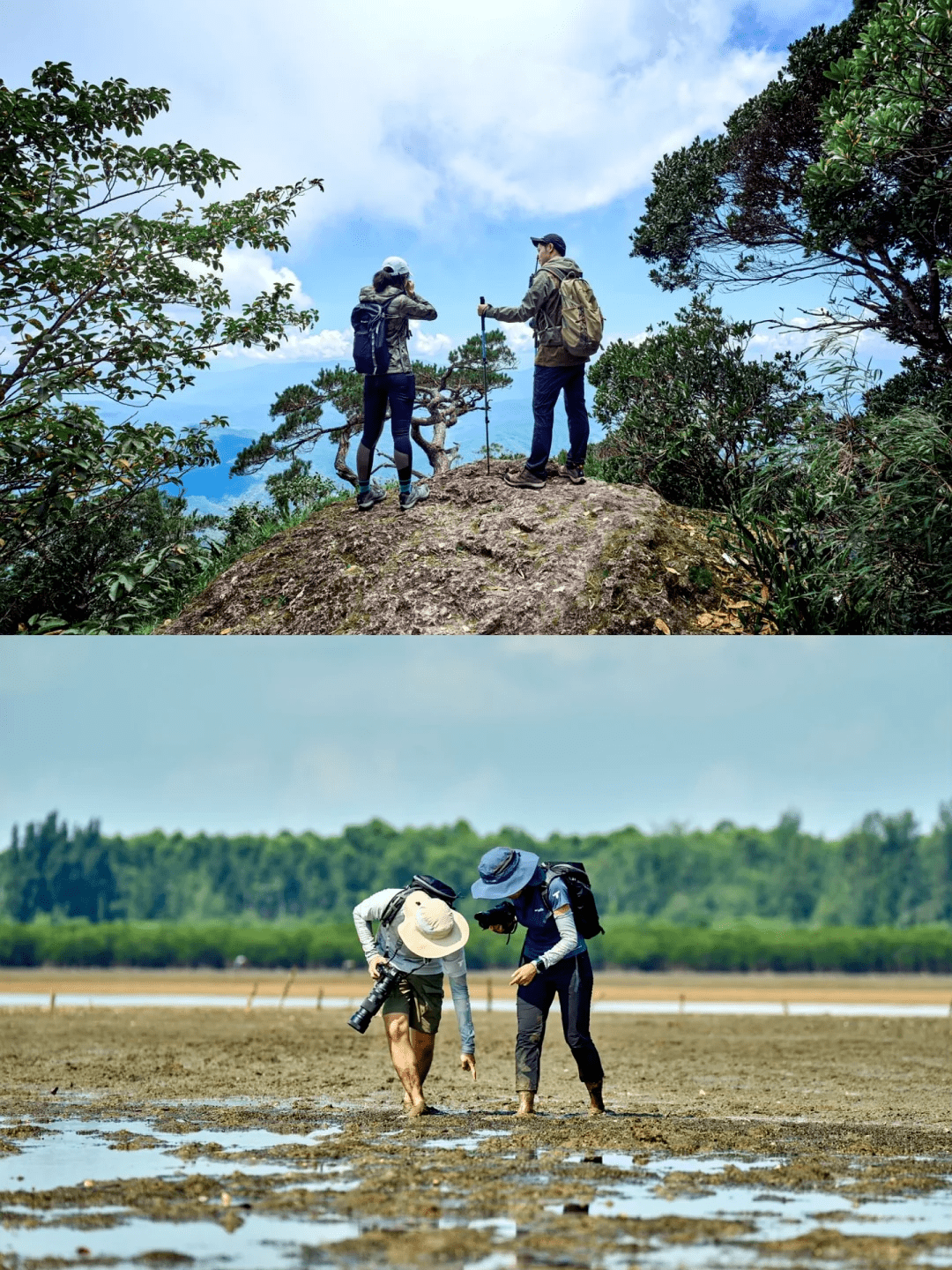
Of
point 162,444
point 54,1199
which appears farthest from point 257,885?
point 54,1199

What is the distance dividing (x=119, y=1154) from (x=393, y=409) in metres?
6.64

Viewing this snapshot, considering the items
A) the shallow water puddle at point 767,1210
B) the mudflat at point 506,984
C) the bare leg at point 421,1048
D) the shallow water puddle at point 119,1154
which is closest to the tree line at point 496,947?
the mudflat at point 506,984

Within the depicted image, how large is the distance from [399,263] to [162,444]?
3388mm

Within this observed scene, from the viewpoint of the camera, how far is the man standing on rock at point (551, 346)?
11.5 meters

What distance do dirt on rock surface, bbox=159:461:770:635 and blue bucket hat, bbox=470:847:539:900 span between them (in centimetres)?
336

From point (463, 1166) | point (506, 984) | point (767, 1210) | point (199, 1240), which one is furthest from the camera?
point (506, 984)

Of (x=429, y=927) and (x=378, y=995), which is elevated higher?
(x=429, y=927)

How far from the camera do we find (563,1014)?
8320 millimetres

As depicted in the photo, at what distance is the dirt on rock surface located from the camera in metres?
11.4

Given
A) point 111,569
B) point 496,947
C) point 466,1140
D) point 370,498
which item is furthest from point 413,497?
point 496,947

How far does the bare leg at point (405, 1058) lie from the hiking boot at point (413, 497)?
5.36m

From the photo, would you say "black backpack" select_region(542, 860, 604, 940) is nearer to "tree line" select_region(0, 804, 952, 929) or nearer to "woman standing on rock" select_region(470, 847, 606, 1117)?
"woman standing on rock" select_region(470, 847, 606, 1117)

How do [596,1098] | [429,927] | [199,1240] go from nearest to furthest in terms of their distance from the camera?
1. [199,1240]
2. [429,927]
3. [596,1098]

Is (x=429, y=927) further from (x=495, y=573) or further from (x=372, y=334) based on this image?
(x=372, y=334)
